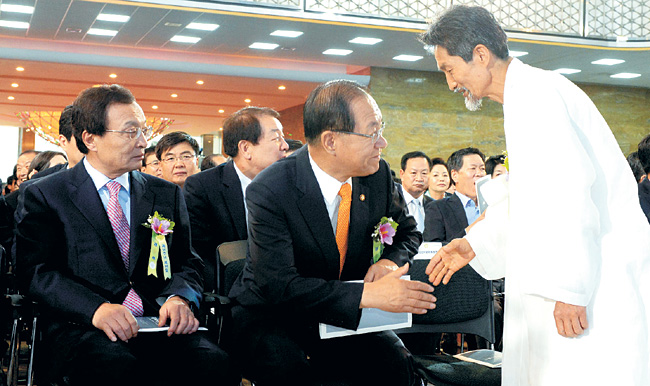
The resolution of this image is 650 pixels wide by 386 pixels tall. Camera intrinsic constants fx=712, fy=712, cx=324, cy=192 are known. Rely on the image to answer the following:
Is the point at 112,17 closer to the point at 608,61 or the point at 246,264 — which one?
the point at 608,61

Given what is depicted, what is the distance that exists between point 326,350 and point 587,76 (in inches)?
570

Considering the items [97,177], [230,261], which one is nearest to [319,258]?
[230,261]

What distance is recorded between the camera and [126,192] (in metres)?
3.08

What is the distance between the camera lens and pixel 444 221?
5.98 metres

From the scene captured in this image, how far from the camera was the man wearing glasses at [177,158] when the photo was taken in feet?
17.8

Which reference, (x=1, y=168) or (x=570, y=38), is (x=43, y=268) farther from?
(x=1, y=168)

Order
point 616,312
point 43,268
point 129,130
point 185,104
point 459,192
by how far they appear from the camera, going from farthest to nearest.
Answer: point 185,104
point 459,192
point 129,130
point 43,268
point 616,312

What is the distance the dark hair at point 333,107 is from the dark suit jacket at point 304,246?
156mm

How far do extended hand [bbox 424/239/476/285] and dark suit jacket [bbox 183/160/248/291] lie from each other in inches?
60.8

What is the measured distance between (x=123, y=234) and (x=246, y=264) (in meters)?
0.54

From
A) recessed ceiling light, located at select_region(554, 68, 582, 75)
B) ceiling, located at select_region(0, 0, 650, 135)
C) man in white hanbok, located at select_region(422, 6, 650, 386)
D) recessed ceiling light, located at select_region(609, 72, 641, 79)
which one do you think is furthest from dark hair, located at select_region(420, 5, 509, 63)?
recessed ceiling light, located at select_region(609, 72, 641, 79)

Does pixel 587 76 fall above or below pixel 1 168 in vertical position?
above

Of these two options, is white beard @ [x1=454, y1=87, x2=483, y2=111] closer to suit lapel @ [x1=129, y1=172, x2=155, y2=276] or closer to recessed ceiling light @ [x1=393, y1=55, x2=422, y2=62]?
suit lapel @ [x1=129, y1=172, x2=155, y2=276]

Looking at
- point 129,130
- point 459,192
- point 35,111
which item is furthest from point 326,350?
point 35,111
